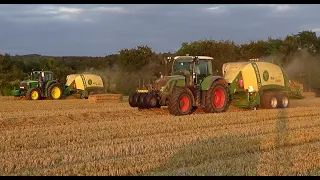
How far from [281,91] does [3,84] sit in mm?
25874

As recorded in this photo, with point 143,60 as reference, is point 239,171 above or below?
below

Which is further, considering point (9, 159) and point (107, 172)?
point (9, 159)

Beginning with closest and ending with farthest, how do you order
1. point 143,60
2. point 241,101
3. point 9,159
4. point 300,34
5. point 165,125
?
point 9,159 → point 165,125 → point 241,101 → point 143,60 → point 300,34

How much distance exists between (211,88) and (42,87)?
14.7 meters

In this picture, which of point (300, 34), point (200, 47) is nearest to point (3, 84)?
point (200, 47)

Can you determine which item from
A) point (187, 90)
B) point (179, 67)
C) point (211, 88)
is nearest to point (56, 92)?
point (179, 67)

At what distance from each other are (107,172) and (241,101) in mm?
12208

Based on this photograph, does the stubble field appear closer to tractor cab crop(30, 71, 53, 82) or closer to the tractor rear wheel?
the tractor rear wheel

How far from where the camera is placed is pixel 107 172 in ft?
24.1

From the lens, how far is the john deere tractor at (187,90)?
53.4 ft

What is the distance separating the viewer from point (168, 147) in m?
9.74

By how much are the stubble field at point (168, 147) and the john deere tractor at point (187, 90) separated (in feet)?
3.52

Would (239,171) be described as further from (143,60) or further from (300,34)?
(300,34)

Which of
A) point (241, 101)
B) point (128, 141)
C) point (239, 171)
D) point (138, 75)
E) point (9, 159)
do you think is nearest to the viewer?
point (239, 171)
